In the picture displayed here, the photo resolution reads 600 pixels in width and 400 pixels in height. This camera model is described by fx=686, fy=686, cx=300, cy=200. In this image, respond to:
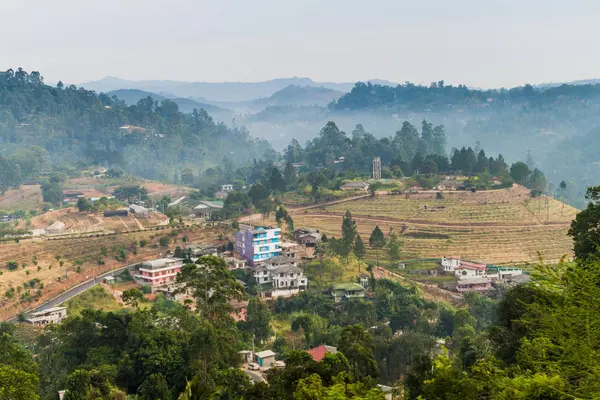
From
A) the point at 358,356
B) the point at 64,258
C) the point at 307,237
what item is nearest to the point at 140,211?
the point at 64,258

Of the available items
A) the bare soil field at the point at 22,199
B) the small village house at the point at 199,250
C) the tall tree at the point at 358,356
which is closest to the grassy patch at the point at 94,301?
the small village house at the point at 199,250

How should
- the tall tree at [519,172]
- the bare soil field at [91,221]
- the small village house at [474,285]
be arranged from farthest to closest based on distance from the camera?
the tall tree at [519,172], the bare soil field at [91,221], the small village house at [474,285]

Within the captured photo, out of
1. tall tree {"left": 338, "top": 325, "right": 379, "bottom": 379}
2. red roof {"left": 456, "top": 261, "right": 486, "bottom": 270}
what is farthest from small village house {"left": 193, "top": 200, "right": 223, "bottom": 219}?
tall tree {"left": 338, "top": 325, "right": 379, "bottom": 379}

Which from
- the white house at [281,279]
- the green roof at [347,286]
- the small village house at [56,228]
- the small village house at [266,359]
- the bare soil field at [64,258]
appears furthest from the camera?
the small village house at [56,228]

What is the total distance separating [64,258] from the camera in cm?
3400

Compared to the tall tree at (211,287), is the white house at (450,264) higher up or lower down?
lower down

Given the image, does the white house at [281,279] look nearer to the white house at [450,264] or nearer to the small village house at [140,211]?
the white house at [450,264]

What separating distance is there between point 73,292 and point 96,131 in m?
63.1

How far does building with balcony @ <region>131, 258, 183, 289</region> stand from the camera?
104 feet

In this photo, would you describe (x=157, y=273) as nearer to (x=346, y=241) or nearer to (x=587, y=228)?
(x=346, y=241)

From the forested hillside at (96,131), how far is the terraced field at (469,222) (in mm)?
40965

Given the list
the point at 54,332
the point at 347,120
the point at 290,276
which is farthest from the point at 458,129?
the point at 54,332

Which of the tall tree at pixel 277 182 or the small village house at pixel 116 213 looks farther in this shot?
the tall tree at pixel 277 182

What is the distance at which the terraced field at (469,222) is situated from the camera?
1558 inches
